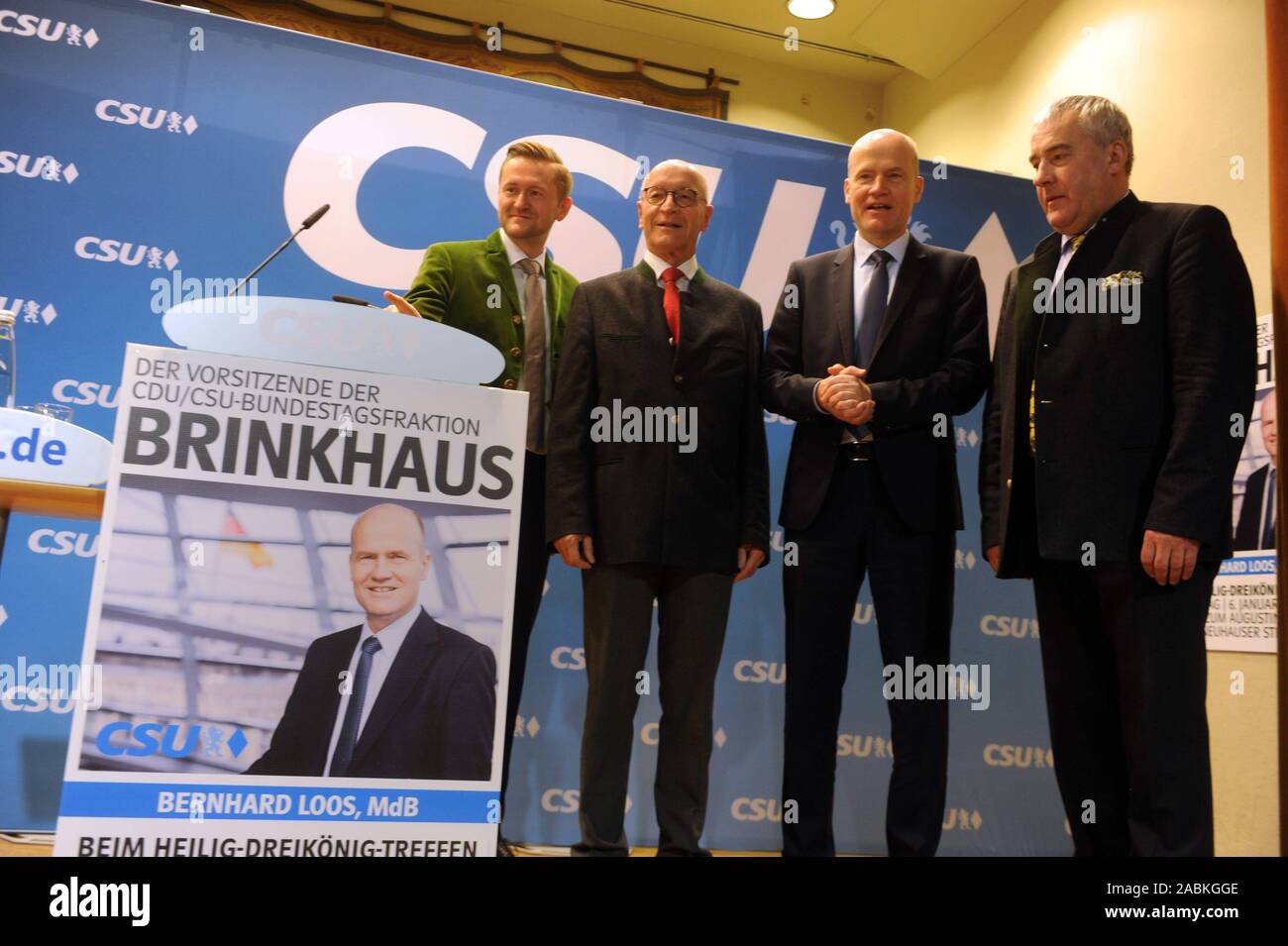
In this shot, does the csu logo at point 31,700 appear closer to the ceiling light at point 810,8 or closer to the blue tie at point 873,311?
the blue tie at point 873,311

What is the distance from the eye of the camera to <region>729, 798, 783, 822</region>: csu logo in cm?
339

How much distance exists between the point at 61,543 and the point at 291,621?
1.83 metres

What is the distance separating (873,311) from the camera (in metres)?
2.54

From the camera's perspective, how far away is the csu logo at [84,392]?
10.0 ft

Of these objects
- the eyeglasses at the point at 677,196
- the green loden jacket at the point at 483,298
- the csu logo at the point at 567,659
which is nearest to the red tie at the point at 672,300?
the eyeglasses at the point at 677,196

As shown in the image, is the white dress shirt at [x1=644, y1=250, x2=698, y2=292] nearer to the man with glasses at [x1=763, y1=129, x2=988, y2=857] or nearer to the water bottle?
the man with glasses at [x1=763, y1=129, x2=988, y2=857]

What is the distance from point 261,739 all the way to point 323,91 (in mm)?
2513

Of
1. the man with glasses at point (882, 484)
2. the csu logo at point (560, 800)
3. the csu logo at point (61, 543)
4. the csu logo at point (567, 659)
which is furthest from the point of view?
the csu logo at point (567, 659)

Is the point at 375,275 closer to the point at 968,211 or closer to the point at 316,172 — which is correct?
the point at 316,172

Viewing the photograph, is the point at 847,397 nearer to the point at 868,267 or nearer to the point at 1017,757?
the point at 868,267

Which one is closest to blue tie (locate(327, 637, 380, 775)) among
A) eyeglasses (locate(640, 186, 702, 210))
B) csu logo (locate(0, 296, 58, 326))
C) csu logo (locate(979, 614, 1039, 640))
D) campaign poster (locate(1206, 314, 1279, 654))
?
eyeglasses (locate(640, 186, 702, 210))

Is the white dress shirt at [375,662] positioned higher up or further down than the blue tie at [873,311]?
further down

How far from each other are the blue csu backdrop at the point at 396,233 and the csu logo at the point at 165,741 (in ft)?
5.52
